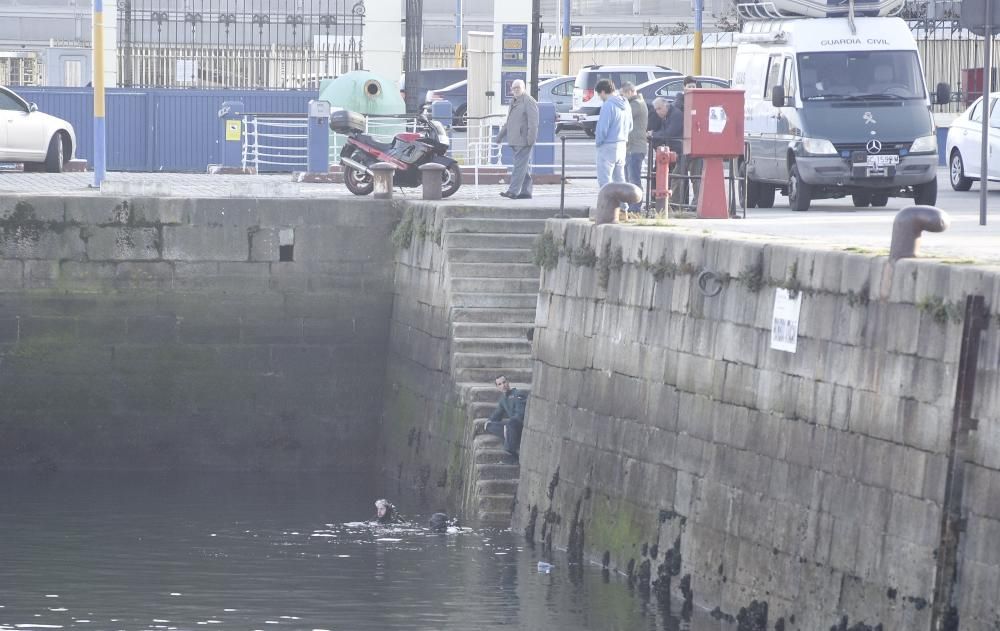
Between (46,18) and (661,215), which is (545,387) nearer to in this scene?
(661,215)

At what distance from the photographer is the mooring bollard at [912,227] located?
11.4 meters

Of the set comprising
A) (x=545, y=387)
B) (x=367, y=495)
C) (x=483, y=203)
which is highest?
(x=483, y=203)

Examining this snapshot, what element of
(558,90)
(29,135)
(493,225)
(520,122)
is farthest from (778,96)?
(558,90)

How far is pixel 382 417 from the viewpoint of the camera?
21.6 m

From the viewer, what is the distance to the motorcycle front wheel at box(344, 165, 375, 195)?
22516 mm

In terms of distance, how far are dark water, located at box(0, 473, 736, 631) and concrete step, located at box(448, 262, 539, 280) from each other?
2.39 metres

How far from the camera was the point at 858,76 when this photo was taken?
2228cm

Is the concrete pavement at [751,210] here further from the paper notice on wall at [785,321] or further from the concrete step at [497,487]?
the concrete step at [497,487]

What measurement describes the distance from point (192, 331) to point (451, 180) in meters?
3.46

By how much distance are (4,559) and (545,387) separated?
4.87 m

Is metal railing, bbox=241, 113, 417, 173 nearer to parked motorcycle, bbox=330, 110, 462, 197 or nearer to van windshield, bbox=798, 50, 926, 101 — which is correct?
parked motorcycle, bbox=330, 110, 462, 197

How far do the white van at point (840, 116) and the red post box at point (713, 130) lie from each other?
3.00m

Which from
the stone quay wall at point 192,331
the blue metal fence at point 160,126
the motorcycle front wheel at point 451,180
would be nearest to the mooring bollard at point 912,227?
the stone quay wall at point 192,331

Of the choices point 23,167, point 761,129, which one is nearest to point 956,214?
point 761,129
